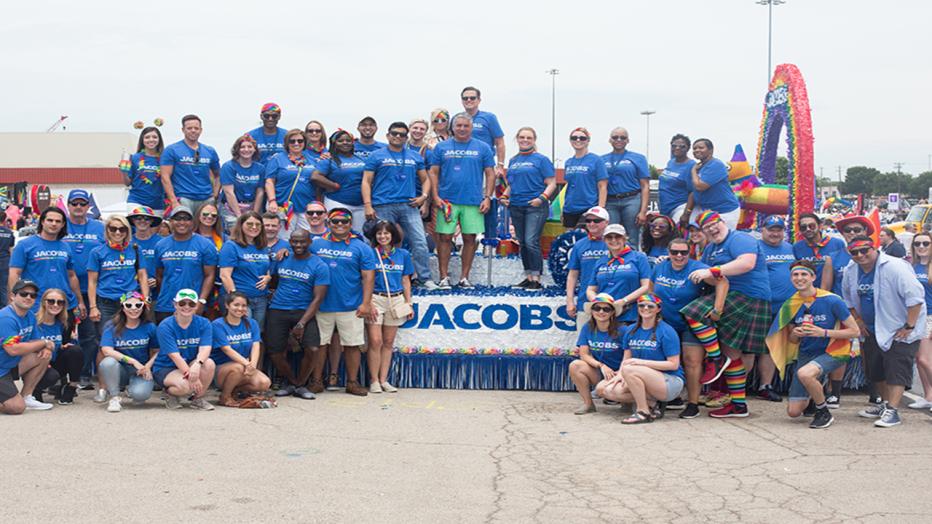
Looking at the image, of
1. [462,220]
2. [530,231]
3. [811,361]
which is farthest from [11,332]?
[811,361]

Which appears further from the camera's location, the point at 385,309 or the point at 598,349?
the point at 385,309

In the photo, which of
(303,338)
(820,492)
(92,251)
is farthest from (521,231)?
(820,492)

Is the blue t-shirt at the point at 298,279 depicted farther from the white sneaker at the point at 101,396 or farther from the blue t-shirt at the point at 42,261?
the blue t-shirt at the point at 42,261

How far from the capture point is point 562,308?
30.7 feet

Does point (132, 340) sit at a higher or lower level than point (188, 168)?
lower

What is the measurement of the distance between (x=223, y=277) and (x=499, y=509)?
419 centimetres

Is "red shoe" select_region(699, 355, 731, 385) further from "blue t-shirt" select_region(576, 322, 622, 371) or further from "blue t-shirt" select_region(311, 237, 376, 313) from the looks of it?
"blue t-shirt" select_region(311, 237, 376, 313)

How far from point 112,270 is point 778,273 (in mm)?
5898

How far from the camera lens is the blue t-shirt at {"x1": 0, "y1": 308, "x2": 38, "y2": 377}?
782cm

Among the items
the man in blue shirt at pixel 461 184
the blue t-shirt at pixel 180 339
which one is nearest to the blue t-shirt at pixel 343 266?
the blue t-shirt at pixel 180 339

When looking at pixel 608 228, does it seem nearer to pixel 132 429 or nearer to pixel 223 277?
pixel 223 277

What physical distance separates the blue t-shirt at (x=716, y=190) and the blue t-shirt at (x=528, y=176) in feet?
5.22

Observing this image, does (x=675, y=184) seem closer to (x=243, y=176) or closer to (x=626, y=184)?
(x=626, y=184)

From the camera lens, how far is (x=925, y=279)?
882cm
